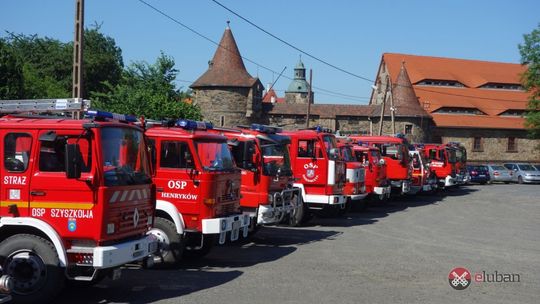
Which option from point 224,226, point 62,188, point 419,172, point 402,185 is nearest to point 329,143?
point 224,226

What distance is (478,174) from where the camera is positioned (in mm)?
44656

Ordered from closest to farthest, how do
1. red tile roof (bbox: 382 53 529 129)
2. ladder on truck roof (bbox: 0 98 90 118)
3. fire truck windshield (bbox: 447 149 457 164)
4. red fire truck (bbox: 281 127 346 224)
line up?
ladder on truck roof (bbox: 0 98 90 118) < red fire truck (bbox: 281 127 346 224) < fire truck windshield (bbox: 447 149 457 164) < red tile roof (bbox: 382 53 529 129)

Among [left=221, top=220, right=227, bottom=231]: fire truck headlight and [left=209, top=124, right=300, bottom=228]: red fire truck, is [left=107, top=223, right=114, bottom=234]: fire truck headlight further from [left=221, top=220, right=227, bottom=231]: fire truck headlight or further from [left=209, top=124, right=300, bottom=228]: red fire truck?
[left=209, top=124, right=300, bottom=228]: red fire truck

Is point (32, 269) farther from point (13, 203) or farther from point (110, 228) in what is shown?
point (110, 228)

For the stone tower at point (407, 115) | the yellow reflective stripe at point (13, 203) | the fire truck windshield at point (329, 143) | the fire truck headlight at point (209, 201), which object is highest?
the stone tower at point (407, 115)

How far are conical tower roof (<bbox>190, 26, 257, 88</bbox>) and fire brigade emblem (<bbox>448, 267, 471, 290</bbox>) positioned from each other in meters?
48.1

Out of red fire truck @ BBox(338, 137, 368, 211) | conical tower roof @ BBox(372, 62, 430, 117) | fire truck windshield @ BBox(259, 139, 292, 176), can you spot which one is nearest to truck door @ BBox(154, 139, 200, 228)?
fire truck windshield @ BBox(259, 139, 292, 176)

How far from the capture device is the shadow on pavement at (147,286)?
28.1 ft

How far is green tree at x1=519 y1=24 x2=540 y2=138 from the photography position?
2514 inches

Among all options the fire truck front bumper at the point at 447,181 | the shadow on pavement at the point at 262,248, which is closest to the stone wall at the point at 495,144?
the fire truck front bumper at the point at 447,181

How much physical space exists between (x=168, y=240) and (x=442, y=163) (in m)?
26.2

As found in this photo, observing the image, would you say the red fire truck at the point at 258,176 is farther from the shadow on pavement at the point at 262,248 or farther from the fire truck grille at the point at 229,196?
the fire truck grille at the point at 229,196

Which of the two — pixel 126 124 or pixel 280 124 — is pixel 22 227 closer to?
pixel 126 124

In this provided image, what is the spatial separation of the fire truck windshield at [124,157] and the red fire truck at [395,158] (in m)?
17.9
